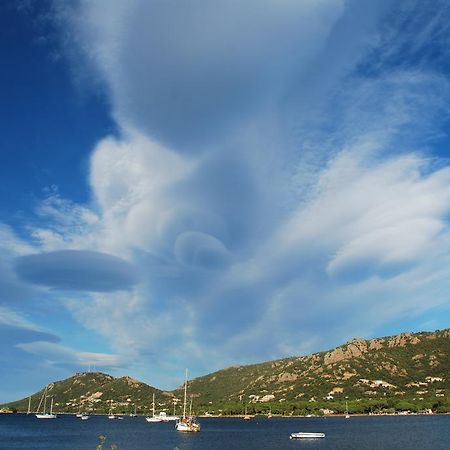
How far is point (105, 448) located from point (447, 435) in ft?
314

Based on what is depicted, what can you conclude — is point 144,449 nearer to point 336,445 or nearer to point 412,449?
point 336,445

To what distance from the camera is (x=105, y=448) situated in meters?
126

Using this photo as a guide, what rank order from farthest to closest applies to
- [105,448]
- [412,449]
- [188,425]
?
1. [188,425]
2. [105,448]
3. [412,449]

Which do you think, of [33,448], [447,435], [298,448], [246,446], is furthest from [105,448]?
[447,435]

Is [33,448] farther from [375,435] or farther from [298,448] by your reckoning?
[375,435]

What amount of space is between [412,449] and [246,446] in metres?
43.4

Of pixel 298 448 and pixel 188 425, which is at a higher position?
pixel 188 425

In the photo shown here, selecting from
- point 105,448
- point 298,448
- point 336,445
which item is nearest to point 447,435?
point 336,445

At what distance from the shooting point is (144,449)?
127 m

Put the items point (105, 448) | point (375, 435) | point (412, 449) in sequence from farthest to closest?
point (375, 435), point (105, 448), point (412, 449)

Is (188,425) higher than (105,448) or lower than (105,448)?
higher

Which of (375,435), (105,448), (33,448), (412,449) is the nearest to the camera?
(412,449)

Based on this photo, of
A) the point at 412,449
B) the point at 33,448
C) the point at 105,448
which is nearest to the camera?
the point at 412,449

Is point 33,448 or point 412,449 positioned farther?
point 33,448
